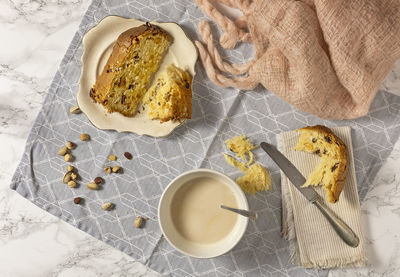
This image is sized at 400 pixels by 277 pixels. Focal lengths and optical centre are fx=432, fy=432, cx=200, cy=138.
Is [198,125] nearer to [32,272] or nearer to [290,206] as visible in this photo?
[290,206]

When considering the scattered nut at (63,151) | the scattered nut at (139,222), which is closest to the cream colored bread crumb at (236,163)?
the scattered nut at (139,222)

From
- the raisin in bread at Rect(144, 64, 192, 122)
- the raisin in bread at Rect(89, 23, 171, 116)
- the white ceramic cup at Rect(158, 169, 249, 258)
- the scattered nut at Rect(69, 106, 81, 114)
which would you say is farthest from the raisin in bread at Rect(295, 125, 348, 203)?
the scattered nut at Rect(69, 106, 81, 114)

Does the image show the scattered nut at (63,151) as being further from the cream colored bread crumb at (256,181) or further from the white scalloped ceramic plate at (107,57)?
the cream colored bread crumb at (256,181)

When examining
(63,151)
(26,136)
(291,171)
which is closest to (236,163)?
(291,171)

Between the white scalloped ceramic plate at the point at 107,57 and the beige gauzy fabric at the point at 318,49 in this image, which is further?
the white scalloped ceramic plate at the point at 107,57

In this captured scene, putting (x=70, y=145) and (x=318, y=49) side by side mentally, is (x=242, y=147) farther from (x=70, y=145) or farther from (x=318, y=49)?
(x=70, y=145)

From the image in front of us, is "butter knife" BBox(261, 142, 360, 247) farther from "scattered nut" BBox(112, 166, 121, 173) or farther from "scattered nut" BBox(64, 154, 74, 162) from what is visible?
"scattered nut" BBox(64, 154, 74, 162)
